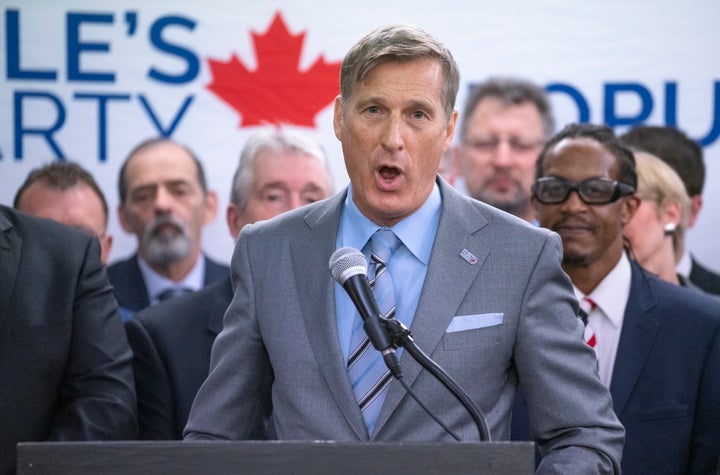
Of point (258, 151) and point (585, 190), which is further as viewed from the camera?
point (258, 151)

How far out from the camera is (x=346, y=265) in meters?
2.38

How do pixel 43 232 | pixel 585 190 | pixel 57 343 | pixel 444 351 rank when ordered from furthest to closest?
pixel 585 190, pixel 43 232, pixel 57 343, pixel 444 351

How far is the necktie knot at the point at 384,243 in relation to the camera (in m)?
2.82

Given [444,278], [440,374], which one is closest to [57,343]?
[444,278]

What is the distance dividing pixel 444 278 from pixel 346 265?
0.41 meters

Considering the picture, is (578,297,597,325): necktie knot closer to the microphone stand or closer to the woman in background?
the woman in background

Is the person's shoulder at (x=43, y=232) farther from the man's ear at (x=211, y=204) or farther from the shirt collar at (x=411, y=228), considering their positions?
the man's ear at (x=211, y=204)

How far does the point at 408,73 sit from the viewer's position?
2721mm

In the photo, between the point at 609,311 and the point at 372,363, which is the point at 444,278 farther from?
the point at 609,311

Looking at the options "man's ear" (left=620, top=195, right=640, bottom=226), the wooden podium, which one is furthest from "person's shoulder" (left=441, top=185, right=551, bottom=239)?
"man's ear" (left=620, top=195, right=640, bottom=226)

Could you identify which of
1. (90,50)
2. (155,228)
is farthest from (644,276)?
(90,50)

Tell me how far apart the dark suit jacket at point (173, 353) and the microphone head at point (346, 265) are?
1776mm

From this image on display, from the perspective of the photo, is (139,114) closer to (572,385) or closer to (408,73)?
(408,73)

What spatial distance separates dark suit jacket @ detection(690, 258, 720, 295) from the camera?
16.3ft
